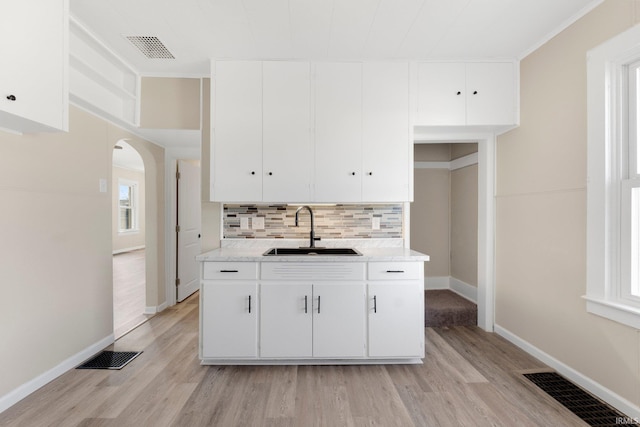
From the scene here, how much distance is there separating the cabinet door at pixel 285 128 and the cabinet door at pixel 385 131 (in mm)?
538

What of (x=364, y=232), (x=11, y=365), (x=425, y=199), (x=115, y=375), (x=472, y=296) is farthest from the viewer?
(x=425, y=199)

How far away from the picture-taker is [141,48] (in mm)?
2672

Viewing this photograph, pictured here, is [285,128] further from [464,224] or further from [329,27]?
[464,224]

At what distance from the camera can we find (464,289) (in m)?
3.87

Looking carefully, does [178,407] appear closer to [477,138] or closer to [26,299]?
[26,299]

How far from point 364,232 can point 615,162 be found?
Answer: 1.94 m

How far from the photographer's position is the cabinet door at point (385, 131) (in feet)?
9.31

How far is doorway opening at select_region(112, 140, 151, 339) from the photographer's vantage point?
5.54m

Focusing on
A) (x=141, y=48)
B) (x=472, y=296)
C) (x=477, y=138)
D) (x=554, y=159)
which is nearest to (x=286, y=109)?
(x=141, y=48)

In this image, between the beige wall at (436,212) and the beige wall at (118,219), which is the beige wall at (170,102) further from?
the beige wall at (118,219)

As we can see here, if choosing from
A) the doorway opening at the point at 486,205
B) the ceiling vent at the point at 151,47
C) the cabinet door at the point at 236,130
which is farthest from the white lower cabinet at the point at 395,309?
the ceiling vent at the point at 151,47

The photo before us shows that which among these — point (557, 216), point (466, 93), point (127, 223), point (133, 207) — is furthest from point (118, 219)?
point (557, 216)

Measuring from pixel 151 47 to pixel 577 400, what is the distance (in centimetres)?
418

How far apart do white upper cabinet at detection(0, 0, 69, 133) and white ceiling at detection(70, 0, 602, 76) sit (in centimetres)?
50
